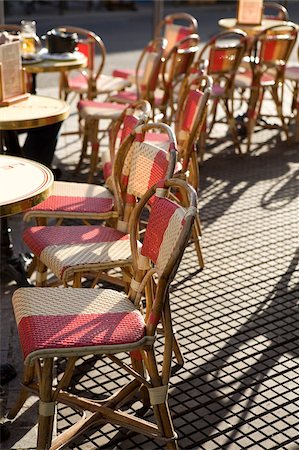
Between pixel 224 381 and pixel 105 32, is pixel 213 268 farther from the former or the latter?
pixel 105 32

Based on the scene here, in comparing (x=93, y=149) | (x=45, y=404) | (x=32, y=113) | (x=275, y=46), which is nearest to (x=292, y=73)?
(x=275, y=46)

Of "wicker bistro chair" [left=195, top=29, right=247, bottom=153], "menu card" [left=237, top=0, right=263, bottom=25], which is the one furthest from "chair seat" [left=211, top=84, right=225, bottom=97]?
"menu card" [left=237, top=0, right=263, bottom=25]

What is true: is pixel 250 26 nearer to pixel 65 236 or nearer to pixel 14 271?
pixel 14 271

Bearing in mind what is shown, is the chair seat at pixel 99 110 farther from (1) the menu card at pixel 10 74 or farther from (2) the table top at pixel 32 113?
(1) the menu card at pixel 10 74

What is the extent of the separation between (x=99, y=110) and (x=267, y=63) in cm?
166

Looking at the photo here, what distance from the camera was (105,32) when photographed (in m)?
14.3

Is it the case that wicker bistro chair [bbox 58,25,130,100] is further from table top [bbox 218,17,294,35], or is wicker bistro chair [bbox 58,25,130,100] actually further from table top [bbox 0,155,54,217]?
table top [bbox 0,155,54,217]

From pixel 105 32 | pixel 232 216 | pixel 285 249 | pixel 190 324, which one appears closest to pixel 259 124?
pixel 232 216

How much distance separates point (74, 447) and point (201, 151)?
3.53 metres

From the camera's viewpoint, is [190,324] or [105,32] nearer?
[190,324]

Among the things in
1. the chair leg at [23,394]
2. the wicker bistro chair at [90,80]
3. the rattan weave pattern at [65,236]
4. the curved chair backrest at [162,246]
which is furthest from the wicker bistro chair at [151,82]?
the chair leg at [23,394]

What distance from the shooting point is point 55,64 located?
17.4 ft

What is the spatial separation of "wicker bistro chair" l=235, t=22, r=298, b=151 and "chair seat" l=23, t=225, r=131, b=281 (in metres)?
3.28

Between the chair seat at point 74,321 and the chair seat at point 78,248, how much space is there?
0.27 meters
